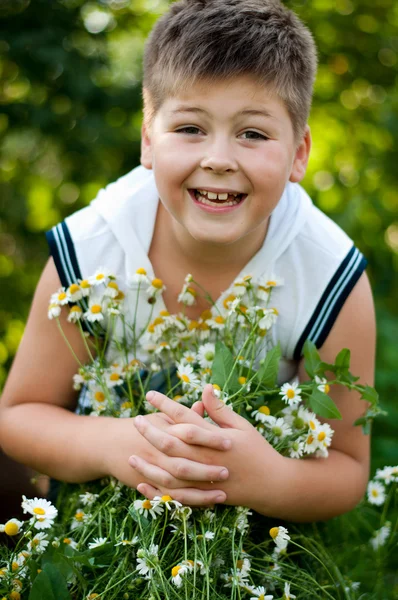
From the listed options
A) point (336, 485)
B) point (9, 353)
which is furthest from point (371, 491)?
point (9, 353)

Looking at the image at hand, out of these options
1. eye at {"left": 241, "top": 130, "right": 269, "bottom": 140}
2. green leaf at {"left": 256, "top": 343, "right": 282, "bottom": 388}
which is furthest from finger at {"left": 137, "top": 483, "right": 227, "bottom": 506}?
eye at {"left": 241, "top": 130, "right": 269, "bottom": 140}

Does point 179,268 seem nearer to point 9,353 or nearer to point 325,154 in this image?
point 9,353

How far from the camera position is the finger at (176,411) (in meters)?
1.36

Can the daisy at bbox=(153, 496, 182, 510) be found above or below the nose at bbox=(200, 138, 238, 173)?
below

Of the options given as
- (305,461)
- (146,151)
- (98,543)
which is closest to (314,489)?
(305,461)

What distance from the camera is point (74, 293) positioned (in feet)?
5.24

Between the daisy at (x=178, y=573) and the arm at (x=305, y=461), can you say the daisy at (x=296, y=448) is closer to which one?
the arm at (x=305, y=461)

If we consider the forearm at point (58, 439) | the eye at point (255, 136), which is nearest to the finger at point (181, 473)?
the forearm at point (58, 439)

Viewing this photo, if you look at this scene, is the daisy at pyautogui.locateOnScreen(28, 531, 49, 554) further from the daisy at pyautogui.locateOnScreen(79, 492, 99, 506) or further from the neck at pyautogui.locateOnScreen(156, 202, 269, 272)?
the neck at pyautogui.locateOnScreen(156, 202, 269, 272)

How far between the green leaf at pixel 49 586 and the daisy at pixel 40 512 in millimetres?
Answer: 68

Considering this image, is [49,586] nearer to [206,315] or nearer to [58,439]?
[58,439]

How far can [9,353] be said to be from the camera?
9.41 ft

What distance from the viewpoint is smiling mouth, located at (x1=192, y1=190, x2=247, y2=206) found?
1.56m

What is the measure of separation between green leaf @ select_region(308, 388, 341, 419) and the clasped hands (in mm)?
121
